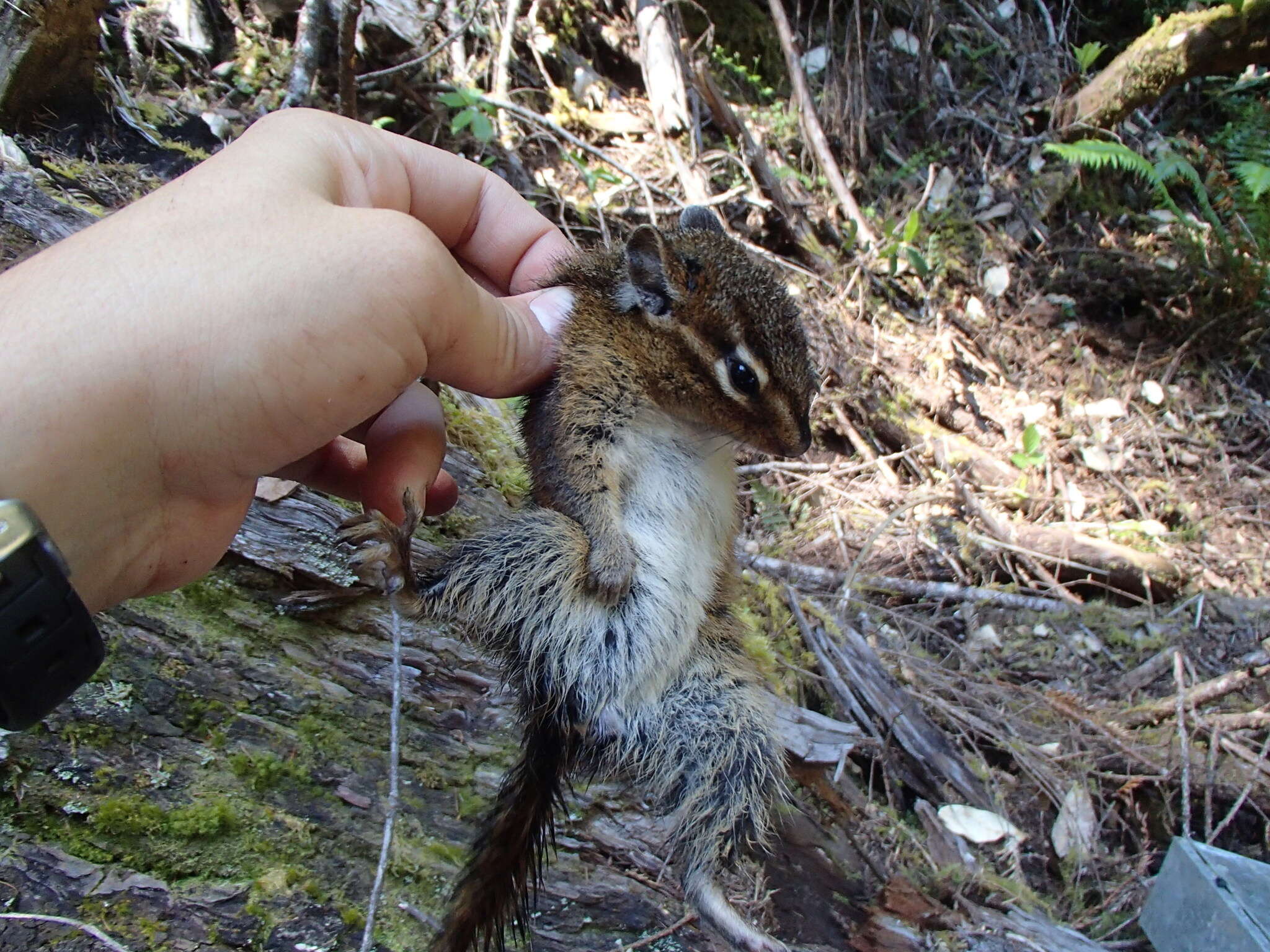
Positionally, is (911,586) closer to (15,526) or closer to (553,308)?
→ (553,308)

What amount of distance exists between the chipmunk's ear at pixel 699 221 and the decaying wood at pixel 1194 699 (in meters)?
2.89

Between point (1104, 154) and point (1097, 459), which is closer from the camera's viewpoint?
point (1097, 459)

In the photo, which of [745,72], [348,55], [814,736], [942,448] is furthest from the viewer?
[745,72]

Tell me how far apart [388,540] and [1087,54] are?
7.03 metres

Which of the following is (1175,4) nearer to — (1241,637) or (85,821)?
(1241,637)

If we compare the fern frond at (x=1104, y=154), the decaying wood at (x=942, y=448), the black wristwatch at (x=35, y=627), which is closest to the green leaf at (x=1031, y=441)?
the decaying wood at (x=942, y=448)

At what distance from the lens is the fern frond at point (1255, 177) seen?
18.4 feet

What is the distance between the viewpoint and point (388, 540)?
1.96 metres

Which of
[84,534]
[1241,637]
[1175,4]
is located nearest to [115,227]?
[84,534]

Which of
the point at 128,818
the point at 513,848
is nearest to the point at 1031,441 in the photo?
the point at 513,848

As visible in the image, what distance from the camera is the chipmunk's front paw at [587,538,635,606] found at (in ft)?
6.83

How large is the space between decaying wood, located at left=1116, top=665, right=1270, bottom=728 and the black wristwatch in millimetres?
3931

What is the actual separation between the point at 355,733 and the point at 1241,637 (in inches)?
173

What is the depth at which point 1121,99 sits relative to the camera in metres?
Answer: 6.41
